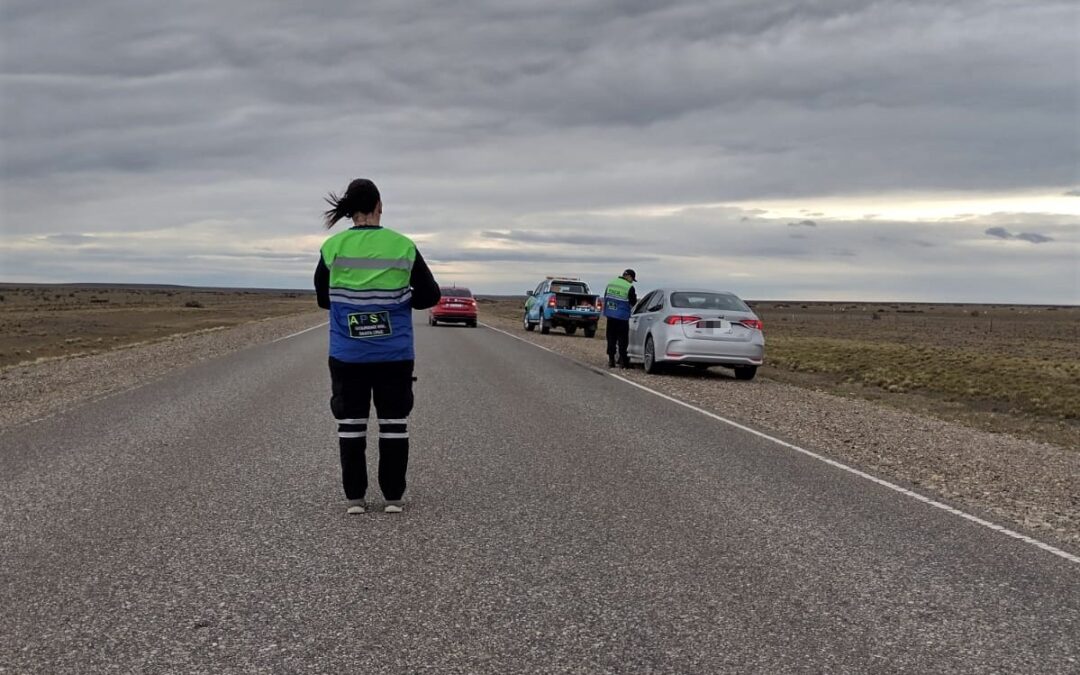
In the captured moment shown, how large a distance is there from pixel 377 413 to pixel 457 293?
32667mm

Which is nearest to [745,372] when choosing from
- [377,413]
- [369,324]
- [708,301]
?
[708,301]

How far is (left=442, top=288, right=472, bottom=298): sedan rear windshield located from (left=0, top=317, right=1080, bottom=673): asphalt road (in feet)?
95.3

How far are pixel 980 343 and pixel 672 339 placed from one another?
2432 cm

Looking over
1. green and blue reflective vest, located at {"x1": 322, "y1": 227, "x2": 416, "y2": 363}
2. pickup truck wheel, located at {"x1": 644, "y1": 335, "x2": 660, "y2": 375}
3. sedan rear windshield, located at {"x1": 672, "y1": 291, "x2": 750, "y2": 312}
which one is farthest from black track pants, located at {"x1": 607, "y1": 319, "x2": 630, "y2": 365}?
green and blue reflective vest, located at {"x1": 322, "y1": 227, "x2": 416, "y2": 363}

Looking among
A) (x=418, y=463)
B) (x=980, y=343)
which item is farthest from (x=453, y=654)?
(x=980, y=343)

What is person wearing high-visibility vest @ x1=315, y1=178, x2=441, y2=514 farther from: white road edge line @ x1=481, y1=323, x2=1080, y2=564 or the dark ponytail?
white road edge line @ x1=481, y1=323, x2=1080, y2=564

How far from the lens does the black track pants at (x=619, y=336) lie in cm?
1958

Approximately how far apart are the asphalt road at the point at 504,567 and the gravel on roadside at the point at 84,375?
373 centimetres

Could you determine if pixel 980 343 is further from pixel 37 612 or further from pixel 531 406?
pixel 37 612

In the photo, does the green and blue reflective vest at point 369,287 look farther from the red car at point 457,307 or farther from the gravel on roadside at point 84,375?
the red car at point 457,307

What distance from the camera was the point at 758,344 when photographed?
17.5m

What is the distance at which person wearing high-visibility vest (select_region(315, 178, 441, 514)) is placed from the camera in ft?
19.6

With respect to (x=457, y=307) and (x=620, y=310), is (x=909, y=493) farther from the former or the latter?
(x=457, y=307)

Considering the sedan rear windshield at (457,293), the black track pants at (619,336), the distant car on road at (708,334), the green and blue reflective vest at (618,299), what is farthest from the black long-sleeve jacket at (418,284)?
the sedan rear windshield at (457,293)
